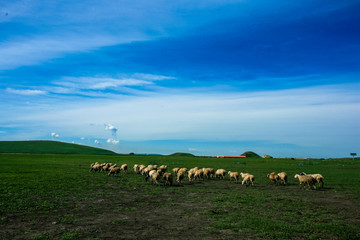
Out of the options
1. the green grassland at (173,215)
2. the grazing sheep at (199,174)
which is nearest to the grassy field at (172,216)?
the green grassland at (173,215)

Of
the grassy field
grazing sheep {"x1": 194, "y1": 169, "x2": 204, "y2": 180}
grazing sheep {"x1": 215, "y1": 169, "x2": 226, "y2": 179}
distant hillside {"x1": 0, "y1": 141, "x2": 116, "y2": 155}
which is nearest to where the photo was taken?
the grassy field

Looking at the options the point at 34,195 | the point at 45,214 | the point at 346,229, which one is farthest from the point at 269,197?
the point at 34,195

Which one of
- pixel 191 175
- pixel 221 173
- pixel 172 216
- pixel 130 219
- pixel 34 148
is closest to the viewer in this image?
pixel 130 219

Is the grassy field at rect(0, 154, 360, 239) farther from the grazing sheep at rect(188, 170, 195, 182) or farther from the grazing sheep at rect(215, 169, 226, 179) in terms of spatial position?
the grazing sheep at rect(215, 169, 226, 179)

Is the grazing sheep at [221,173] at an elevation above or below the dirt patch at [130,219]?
above

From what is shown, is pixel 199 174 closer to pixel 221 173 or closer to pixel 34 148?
pixel 221 173

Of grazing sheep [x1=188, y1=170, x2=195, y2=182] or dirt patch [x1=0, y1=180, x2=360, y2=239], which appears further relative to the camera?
grazing sheep [x1=188, y1=170, x2=195, y2=182]

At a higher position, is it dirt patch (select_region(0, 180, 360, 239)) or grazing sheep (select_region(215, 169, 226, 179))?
grazing sheep (select_region(215, 169, 226, 179))

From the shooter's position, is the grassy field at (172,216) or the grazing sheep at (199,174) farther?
the grazing sheep at (199,174)

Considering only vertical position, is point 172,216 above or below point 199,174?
below

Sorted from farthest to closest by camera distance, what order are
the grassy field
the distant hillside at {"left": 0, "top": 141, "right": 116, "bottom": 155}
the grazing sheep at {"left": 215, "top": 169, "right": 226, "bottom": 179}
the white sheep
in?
the distant hillside at {"left": 0, "top": 141, "right": 116, "bottom": 155} < the grazing sheep at {"left": 215, "top": 169, "right": 226, "bottom": 179} < the white sheep < the grassy field

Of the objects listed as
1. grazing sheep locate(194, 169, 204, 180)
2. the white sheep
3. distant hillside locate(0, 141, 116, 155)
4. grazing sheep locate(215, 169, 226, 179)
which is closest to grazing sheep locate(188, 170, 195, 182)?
the white sheep

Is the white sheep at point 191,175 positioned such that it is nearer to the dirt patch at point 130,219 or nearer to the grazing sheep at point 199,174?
the grazing sheep at point 199,174

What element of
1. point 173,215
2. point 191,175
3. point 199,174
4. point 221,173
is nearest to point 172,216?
point 173,215
